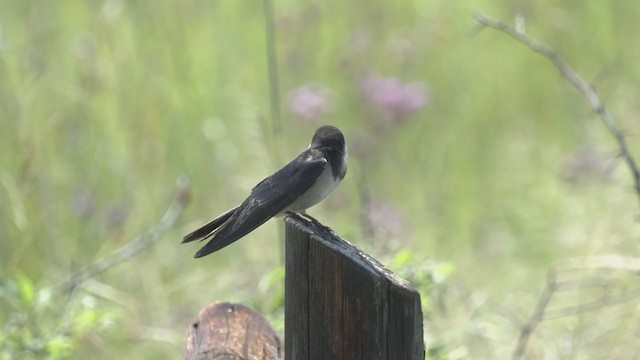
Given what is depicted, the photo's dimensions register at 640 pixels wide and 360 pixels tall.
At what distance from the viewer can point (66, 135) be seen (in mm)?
5758

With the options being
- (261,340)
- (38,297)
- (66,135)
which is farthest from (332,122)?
(261,340)

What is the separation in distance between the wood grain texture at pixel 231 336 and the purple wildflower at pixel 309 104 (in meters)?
2.79

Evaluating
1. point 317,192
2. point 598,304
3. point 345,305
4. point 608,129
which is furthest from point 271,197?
point 598,304

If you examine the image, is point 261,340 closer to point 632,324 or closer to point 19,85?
point 632,324

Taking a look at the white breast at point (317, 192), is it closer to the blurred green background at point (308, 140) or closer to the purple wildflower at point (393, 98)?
the blurred green background at point (308, 140)

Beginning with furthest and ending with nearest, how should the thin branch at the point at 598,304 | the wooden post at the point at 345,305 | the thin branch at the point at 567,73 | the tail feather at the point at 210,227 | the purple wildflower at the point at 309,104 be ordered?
the purple wildflower at the point at 309,104, the thin branch at the point at 598,304, the thin branch at the point at 567,73, the tail feather at the point at 210,227, the wooden post at the point at 345,305

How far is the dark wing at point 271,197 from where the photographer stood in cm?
238

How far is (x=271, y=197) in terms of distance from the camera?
2428 millimetres

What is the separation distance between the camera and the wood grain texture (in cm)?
241

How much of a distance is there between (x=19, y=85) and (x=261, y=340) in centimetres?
341

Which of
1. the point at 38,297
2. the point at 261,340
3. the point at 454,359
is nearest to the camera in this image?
the point at 261,340

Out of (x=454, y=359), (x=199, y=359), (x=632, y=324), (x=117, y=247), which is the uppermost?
(x=117, y=247)

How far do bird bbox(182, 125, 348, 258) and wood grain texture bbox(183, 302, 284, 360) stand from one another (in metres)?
0.21

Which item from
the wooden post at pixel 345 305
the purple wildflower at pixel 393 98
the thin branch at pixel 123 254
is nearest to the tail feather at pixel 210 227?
the wooden post at pixel 345 305
